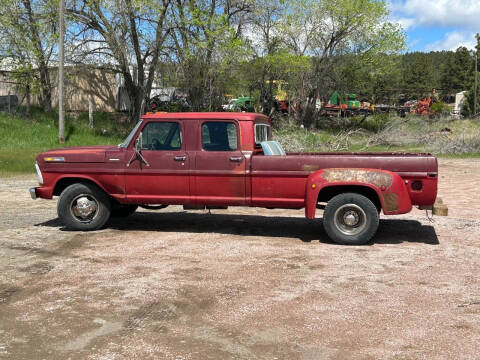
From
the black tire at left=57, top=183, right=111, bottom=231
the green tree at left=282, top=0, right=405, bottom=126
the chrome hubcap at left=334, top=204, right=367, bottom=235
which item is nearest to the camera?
the chrome hubcap at left=334, top=204, right=367, bottom=235

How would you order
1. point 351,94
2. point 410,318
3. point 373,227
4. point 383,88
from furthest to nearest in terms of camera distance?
1. point 383,88
2. point 351,94
3. point 373,227
4. point 410,318

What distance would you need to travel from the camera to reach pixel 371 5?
3412cm

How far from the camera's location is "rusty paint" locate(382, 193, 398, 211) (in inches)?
291

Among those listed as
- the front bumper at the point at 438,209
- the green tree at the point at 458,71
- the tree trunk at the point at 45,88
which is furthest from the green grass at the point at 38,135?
the green tree at the point at 458,71

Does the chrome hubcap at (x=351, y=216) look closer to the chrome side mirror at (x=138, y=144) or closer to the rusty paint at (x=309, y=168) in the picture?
the rusty paint at (x=309, y=168)

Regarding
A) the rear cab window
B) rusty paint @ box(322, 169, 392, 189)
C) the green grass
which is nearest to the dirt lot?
rusty paint @ box(322, 169, 392, 189)

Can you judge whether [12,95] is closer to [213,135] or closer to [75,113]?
[75,113]

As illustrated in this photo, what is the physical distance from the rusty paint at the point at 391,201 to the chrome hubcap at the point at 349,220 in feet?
1.21

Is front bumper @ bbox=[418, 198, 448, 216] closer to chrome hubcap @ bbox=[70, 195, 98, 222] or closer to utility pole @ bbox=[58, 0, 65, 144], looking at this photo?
chrome hubcap @ bbox=[70, 195, 98, 222]

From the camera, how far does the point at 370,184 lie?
7.41 metres

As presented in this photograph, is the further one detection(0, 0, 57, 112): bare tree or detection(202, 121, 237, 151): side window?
detection(0, 0, 57, 112): bare tree

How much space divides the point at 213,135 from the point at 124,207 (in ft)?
7.68

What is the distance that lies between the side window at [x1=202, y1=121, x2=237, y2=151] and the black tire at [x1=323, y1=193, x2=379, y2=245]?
1.71 meters

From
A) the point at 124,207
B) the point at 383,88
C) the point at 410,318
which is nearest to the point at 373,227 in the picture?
the point at 410,318
